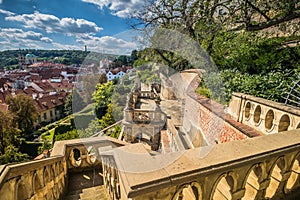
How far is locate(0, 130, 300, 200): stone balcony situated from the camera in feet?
3.45

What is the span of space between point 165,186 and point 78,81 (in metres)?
4.42

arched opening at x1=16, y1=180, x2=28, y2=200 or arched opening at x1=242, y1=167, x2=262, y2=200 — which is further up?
arched opening at x1=242, y1=167, x2=262, y2=200

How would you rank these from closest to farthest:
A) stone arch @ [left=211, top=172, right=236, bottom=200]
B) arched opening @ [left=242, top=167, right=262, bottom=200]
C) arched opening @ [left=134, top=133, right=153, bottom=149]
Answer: stone arch @ [left=211, top=172, right=236, bottom=200], arched opening @ [left=242, top=167, right=262, bottom=200], arched opening @ [left=134, top=133, right=153, bottom=149]

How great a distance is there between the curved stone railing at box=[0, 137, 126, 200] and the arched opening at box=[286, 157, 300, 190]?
6.55 ft

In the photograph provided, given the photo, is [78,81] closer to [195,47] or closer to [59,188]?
[59,188]

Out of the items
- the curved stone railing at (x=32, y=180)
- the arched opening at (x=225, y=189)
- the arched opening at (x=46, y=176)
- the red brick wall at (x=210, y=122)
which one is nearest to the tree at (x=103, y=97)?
the red brick wall at (x=210, y=122)

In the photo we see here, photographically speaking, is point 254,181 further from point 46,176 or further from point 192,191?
point 46,176

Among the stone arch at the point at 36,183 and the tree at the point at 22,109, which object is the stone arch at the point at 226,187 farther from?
the tree at the point at 22,109

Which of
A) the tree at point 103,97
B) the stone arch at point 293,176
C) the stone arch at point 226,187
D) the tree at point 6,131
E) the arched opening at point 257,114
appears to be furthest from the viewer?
the tree at point 6,131

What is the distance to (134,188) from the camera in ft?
3.07

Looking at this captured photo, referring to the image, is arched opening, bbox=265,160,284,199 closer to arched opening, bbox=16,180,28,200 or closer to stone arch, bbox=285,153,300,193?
stone arch, bbox=285,153,300,193

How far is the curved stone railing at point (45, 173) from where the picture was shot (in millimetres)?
1397

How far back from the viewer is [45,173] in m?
1.96

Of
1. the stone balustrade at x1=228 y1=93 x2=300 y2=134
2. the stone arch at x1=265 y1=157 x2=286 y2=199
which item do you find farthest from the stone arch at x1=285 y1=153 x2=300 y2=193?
the stone balustrade at x1=228 y1=93 x2=300 y2=134
